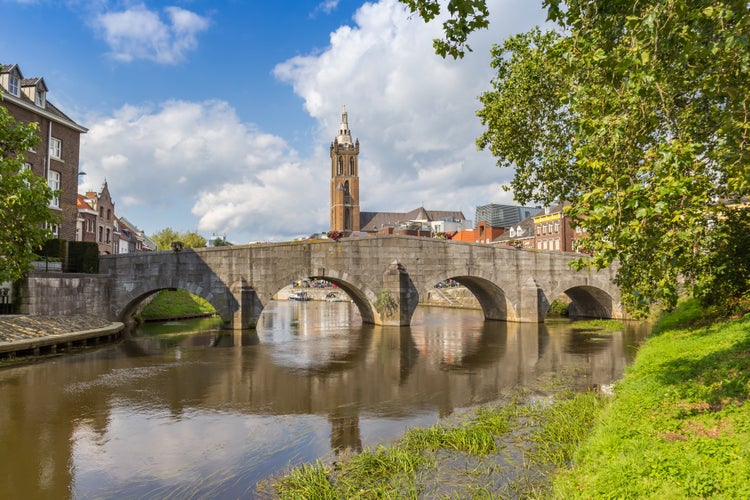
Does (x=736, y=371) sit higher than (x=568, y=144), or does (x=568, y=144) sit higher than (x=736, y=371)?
(x=568, y=144)

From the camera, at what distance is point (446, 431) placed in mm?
10320

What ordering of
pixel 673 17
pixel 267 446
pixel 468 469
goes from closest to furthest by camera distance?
pixel 673 17 < pixel 468 469 < pixel 267 446

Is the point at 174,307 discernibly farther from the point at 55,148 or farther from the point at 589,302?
the point at 589,302

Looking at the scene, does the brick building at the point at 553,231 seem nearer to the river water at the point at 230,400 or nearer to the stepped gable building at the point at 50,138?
the river water at the point at 230,400

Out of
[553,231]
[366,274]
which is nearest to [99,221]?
[366,274]

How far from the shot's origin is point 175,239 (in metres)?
71.8

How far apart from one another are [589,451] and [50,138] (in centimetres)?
3617

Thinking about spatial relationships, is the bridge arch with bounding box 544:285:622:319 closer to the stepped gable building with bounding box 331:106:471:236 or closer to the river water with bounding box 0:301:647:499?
the river water with bounding box 0:301:647:499

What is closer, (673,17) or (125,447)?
(673,17)

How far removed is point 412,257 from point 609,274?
54.1ft

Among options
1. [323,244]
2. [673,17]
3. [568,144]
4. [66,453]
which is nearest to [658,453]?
[673,17]

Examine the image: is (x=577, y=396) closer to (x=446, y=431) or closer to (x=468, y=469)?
(x=446, y=431)

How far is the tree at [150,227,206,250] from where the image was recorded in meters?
68.1

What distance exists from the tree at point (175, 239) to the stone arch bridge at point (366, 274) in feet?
115
